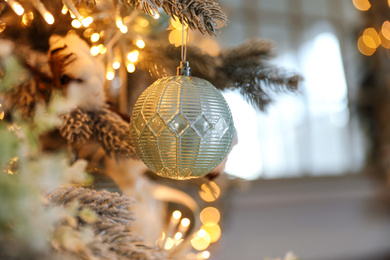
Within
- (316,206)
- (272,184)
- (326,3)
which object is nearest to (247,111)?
(272,184)

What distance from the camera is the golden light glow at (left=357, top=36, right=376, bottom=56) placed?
7.23ft

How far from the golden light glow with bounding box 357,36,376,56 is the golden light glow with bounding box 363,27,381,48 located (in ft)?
0.05

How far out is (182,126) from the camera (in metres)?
0.36

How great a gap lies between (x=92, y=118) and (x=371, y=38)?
2183 mm

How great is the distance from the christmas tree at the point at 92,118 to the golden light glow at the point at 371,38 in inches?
73.6

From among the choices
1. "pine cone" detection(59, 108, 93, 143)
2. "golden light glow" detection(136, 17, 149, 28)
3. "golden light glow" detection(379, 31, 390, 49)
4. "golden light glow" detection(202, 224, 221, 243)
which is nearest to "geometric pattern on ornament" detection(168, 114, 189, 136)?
→ "pine cone" detection(59, 108, 93, 143)

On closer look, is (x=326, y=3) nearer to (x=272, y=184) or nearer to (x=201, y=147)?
(x=272, y=184)

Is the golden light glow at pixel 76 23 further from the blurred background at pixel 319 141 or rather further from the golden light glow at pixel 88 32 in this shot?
the blurred background at pixel 319 141

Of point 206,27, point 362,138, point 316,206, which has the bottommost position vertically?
point 316,206

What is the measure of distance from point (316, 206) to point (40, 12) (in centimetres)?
206

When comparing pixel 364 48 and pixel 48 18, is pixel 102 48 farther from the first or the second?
pixel 364 48

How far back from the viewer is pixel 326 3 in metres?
2.50

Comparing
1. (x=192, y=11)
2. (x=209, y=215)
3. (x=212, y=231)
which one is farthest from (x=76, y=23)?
(x=209, y=215)

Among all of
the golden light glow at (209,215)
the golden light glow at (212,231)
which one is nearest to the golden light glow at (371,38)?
the golden light glow at (209,215)
